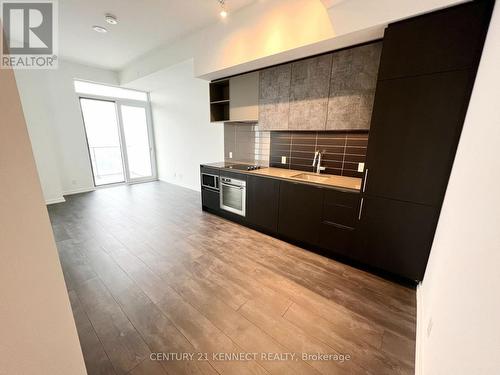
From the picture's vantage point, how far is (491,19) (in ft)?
4.59

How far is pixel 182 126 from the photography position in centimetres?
529

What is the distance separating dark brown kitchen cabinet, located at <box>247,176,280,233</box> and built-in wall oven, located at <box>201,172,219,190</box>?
2.42 feet

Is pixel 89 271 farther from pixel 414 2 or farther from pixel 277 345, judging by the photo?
pixel 414 2

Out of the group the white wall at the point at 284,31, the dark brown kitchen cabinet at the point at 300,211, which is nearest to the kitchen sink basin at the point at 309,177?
the dark brown kitchen cabinet at the point at 300,211

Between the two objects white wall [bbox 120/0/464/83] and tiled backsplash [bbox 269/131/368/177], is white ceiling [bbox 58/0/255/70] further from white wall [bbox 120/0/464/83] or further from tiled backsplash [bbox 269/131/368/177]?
tiled backsplash [bbox 269/131/368/177]

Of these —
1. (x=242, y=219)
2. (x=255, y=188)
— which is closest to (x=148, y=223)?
(x=242, y=219)

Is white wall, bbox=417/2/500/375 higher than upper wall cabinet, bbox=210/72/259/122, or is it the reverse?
upper wall cabinet, bbox=210/72/259/122

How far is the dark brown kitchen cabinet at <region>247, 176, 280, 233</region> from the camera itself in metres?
2.84

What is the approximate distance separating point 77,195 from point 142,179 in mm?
1710

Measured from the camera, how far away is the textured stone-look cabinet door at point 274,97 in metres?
2.74

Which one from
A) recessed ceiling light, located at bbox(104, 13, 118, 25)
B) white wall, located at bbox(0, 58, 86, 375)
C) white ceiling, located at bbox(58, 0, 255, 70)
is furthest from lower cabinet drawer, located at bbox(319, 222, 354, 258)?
recessed ceiling light, located at bbox(104, 13, 118, 25)

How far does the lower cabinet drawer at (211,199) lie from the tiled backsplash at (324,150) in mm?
1132

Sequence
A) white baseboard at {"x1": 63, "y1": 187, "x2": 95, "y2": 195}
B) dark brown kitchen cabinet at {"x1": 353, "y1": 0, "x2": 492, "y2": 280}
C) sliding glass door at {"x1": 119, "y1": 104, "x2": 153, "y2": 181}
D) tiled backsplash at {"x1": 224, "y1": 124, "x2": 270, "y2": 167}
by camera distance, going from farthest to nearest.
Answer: sliding glass door at {"x1": 119, "y1": 104, "x2": 153, "y2": 181} < white baseboard at {"x1": 63, "y1": 187, "x2": 95, "y2": 195} < tiled backsplash at {"x1": 224, "y1": 124, "x2": 270, "y2": 167} < dark brown kitchen cabinet at {"x1": 353, "y1": 0, "x2": 492, "y2": 280}

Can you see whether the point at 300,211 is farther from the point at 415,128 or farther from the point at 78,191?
the point at 78,191
